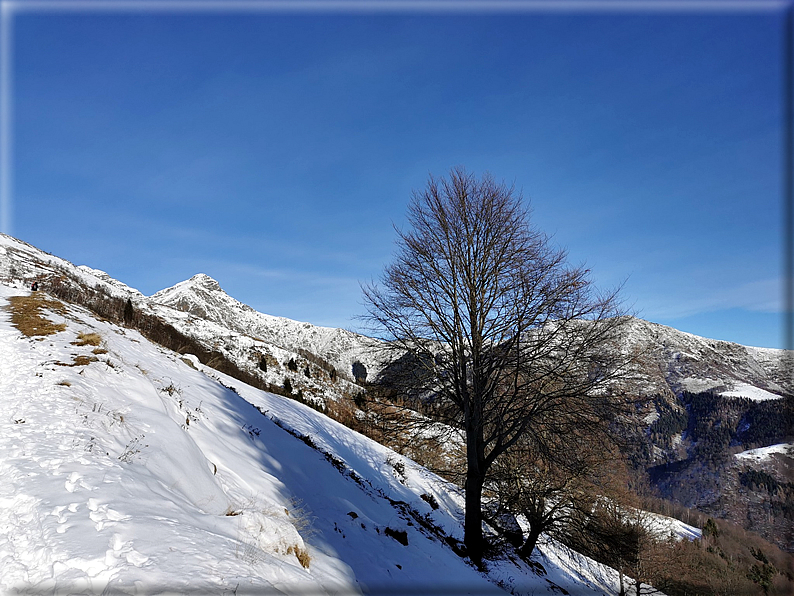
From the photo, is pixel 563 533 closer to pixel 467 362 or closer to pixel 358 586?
pixel 467 362

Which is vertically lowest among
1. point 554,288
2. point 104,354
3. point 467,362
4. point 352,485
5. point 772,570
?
point 772,570

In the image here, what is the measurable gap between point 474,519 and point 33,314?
39.2 ft

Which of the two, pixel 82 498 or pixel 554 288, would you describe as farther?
pixel 554 288

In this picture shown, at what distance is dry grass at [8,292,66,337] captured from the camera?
8125 millimetres

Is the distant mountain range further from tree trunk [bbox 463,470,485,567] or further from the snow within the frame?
tree trunk [bbox 463,470,485,567]

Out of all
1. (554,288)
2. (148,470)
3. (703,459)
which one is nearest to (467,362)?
(554,288)

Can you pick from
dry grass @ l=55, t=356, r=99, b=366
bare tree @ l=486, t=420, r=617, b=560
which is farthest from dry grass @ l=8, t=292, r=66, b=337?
bare tree @ l=486, t=420, r=617, b=560

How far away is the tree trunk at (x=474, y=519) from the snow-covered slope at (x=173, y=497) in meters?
0.52

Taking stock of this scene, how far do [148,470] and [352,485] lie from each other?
627cm

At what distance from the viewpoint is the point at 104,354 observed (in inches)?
318

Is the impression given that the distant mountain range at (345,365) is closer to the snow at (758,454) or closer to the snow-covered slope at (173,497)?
the snow at (758,454)

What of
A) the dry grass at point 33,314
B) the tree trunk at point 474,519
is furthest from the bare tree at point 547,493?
the dry grass at point 33,314

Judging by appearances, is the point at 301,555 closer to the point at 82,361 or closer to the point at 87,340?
the point at 82,361

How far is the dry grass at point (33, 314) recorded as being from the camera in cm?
812
